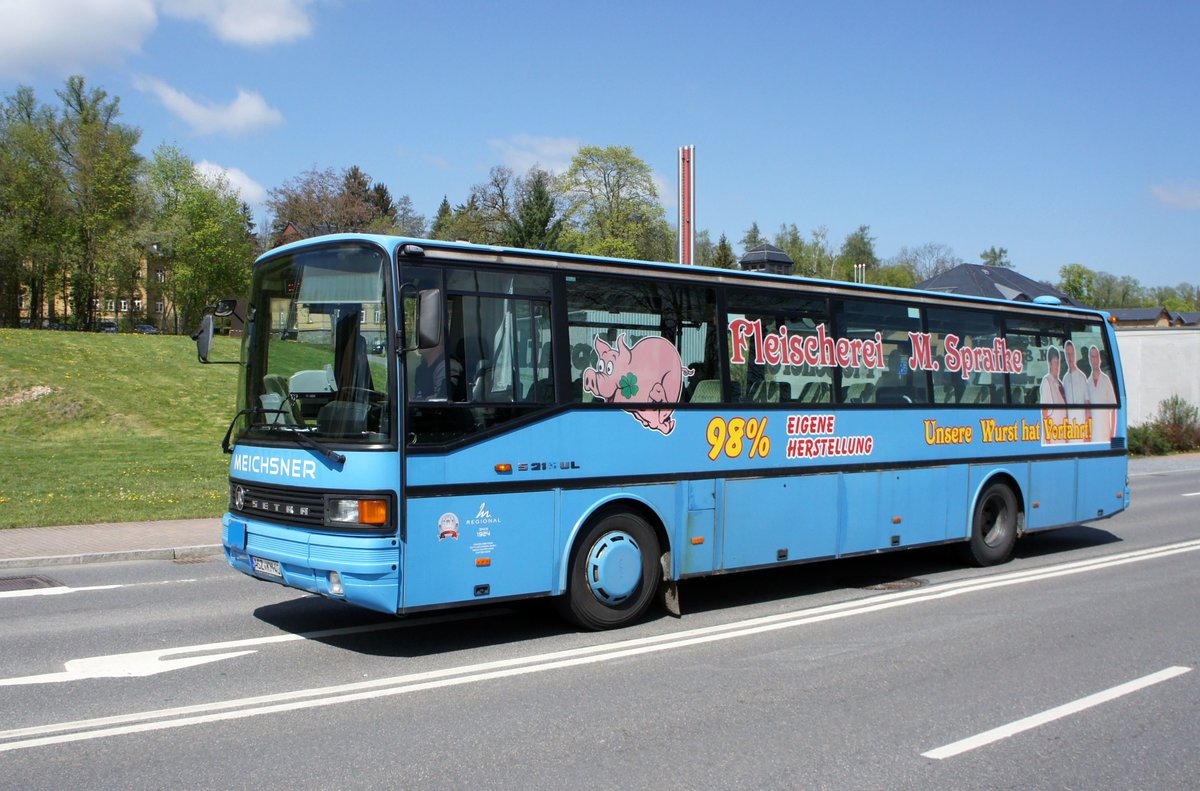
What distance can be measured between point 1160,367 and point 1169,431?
19.8ft

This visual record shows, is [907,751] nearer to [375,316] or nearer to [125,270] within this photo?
[375,316]

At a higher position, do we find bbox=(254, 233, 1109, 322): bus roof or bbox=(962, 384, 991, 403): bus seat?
bbox=(254, 233, 1109, 322): bus roof

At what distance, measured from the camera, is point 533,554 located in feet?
26.5

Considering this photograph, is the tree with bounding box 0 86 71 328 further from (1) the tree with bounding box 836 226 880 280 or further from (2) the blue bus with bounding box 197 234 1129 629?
(1) the tree with bounding box 836 226 880 280

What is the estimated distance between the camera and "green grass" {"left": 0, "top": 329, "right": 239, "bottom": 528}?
1596cm

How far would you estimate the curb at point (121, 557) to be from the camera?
11.6 meters

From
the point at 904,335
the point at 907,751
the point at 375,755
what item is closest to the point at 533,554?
the point at 375,755

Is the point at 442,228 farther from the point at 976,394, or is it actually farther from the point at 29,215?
the point at 976,394

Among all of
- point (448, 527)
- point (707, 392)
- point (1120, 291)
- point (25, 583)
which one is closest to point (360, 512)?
point (448, 527)

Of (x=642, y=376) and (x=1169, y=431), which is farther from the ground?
(x=642, y=376)

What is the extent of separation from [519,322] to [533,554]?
1.80 m

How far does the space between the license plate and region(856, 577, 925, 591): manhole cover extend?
6.21 m

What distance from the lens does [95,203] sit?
206 ft

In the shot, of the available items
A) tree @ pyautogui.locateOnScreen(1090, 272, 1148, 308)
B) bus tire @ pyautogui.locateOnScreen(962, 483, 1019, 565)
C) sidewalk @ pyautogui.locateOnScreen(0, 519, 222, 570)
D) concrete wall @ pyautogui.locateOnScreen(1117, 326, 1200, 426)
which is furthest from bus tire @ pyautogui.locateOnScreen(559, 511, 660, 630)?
tree @ pyautogui.locateOnScreen(1090, 272, 1148, 308)
